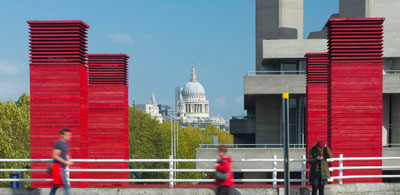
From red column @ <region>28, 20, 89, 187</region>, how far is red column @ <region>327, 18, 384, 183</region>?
8445 millimetres

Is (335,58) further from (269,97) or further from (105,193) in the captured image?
(269,97)

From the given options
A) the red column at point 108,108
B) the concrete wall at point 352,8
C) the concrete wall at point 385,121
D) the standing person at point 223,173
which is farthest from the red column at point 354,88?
the concrete wall at point 352,8

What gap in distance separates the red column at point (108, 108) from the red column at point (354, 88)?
10356mm

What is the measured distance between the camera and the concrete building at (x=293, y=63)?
43.0m

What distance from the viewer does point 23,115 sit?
56250 mm

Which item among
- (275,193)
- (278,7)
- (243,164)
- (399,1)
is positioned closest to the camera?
(275,193)

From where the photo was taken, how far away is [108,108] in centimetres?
2588

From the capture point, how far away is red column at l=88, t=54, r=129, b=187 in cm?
2522

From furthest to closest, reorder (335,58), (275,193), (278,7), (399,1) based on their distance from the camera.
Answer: (278,7), (399,1), (335,58), (275,193)

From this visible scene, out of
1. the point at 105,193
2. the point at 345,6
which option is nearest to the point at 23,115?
Result: the point at 345,6

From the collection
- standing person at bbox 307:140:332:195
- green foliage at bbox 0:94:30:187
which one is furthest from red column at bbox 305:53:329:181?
green foliage at bbox 0:94:30:187

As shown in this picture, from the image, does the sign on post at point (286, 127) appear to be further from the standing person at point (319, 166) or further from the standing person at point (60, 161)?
the standing person at point (60, 161)

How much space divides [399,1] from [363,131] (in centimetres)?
2876

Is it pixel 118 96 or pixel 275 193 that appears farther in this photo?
pixel 118 96
